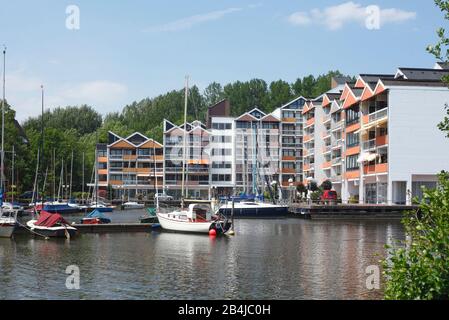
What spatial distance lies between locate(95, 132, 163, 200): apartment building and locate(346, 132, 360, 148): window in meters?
59.1

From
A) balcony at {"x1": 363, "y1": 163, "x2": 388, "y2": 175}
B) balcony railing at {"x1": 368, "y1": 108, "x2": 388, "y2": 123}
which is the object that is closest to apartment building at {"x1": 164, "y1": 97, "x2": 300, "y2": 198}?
balcony at {"x1": 363, "y1": 163, "x2": 388, "y2": 175}

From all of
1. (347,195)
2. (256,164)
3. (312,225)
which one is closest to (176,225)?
(312,225)

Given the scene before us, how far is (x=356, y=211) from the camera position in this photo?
7644cm

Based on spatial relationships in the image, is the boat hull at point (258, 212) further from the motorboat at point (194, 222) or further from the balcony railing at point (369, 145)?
the motorboat at point (194, 222)

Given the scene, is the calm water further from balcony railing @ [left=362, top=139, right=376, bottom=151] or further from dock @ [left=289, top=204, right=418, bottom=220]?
balcony railing @ [left=362, top=139, right=376, bottom=151]

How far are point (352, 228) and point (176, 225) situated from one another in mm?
18497

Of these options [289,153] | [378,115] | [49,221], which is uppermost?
[378,115]

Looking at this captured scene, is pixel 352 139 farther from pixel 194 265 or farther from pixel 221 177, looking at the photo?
pixel 194 265

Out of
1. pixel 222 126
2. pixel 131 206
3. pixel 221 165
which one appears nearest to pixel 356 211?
pixel 131 206

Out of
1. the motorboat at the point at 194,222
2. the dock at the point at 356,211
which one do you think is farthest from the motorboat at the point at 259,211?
the motorboat at the point at 194,222

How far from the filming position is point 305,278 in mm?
29062

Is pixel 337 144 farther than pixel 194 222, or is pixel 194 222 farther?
pixel 337 144

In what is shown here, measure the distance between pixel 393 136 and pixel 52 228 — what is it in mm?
46945
